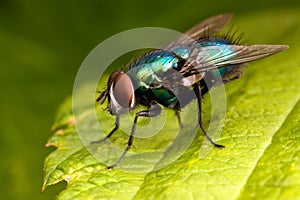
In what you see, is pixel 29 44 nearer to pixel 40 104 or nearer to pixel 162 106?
pixel 40 104

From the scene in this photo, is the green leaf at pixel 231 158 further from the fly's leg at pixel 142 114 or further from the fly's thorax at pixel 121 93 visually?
the fly's thorax at pixel 121 93

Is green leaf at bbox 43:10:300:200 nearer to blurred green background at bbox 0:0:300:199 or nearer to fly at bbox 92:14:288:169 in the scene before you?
fly at bbox 92:14:288:169

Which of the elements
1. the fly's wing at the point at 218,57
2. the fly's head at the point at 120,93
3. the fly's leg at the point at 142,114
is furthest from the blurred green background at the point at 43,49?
the fly's wing at the point at 218,57

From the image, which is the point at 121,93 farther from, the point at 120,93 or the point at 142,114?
the point at 142,114

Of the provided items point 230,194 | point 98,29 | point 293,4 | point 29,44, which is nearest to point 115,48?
point 98,29

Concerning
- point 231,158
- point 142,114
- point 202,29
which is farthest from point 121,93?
point 202,29

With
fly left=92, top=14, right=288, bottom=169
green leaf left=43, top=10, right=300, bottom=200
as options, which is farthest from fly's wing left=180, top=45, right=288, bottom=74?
green leaf left=43, top=10, right=300, bottom=200
